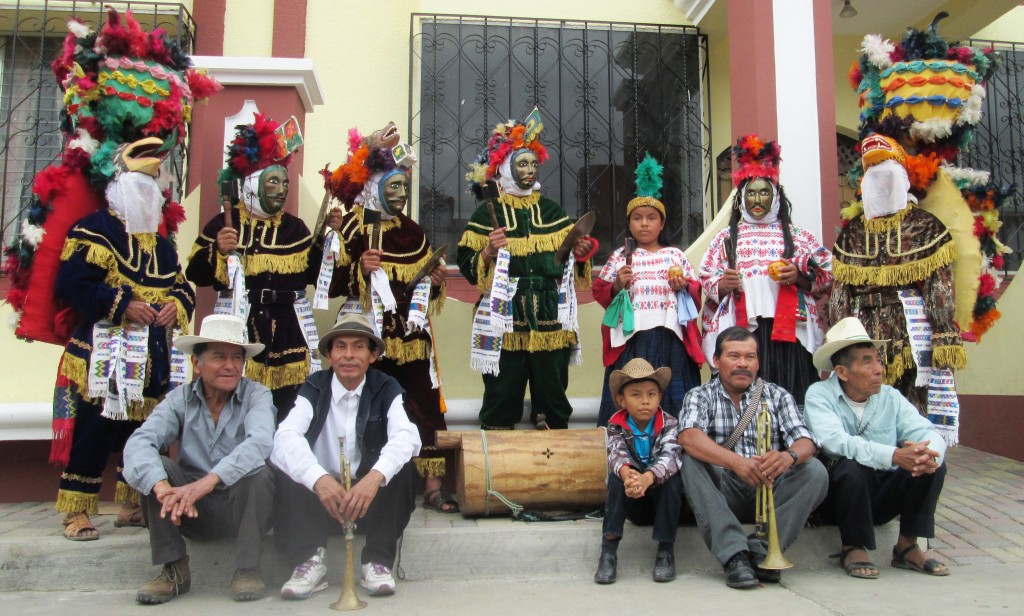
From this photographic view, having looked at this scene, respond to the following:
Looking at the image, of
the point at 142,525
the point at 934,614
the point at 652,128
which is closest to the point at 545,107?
the point at 652,128

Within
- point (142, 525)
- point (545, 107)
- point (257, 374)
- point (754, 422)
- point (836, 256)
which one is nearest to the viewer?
point (754, 422)

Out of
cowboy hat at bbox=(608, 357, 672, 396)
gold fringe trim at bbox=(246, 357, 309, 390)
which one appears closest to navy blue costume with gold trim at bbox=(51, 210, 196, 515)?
gold fringe trim at bbox=(246, 357, 309, 390)

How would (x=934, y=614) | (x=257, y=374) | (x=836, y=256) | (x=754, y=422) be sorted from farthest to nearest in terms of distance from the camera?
(x=836, y=256) → (x=257, y=374) → (x=754, y=422) → (x=934, y=614)

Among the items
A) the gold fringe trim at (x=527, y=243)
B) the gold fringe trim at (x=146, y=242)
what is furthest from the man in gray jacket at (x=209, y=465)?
the gold fringe trim at (x=527, y=243)

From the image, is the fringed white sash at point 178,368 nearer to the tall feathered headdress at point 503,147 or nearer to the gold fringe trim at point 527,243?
the gold fringe trim at point 527,243

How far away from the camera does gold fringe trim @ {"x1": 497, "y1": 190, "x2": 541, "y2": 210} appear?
18.5ft

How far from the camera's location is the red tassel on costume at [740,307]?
5258 millimetres

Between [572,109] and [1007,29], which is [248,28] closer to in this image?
[572,109]

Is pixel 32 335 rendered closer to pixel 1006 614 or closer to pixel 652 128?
pixel 1006 614

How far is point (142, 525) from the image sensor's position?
185 inches

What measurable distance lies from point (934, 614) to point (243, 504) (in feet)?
9.84

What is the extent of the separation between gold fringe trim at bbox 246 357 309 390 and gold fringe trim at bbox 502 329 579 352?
124 centimetres

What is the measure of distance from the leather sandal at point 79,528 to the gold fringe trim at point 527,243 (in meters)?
2.61

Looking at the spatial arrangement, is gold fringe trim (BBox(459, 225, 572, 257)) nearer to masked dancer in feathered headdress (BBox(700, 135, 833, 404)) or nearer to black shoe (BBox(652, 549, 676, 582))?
masked dancer in feathered headdress (BBox(700, 135, 833, 404))
